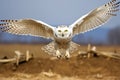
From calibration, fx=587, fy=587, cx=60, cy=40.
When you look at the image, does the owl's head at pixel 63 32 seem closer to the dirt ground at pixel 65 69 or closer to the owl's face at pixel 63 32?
Result: the owl's face at pixel 63 32

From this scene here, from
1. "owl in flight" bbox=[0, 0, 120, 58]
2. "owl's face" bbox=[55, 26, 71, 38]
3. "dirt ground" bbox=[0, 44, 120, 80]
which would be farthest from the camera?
"dirt ground" bbox=[0, 44, 120, 80]

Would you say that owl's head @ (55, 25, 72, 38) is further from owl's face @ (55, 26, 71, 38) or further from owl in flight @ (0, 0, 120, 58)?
owl in flight @ (0, 0, 120, 58)

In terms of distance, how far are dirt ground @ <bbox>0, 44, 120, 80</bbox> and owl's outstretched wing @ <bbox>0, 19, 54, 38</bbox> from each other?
4328 mm

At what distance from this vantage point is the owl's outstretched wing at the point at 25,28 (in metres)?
16.0

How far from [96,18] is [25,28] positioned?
197cm

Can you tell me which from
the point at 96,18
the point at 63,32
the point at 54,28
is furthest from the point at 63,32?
the point at 96,18

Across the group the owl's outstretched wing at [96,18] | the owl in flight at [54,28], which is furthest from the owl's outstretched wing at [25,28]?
the owl's outstretched wing at [96,18]

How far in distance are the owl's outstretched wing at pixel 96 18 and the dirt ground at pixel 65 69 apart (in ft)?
14.6

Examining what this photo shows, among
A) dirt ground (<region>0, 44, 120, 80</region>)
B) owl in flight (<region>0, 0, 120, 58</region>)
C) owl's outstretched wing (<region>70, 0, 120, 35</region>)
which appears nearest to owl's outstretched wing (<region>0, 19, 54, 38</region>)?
owl in flight (<region>0, 0, 120, 58</region>)

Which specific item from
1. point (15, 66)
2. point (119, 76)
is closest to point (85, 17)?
point (119, 76)

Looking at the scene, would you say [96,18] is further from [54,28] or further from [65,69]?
[65,69]

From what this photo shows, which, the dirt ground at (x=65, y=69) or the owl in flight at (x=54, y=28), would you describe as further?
the dirt ground at (x=65, y=69)

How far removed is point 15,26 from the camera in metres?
16.1

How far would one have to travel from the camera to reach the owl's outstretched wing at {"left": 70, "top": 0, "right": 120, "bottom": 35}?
52.3 feet
